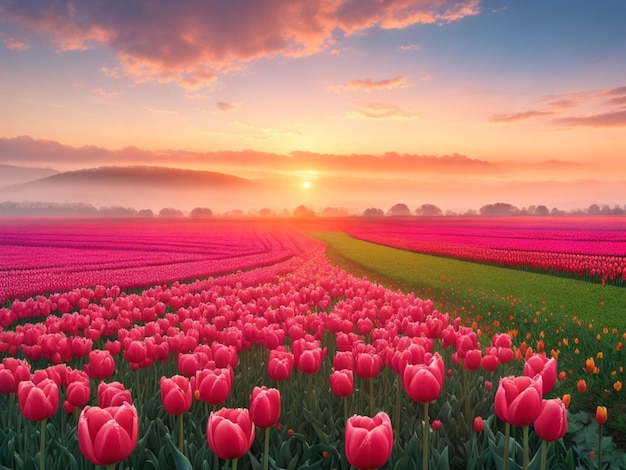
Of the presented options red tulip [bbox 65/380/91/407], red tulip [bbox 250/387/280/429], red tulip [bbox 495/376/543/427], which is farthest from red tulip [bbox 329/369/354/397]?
red tulip [bbox 65/380/91/407]

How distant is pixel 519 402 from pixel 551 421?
146mm

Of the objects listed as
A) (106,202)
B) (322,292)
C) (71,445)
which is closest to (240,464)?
(71,445)

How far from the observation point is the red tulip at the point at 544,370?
9.20ft

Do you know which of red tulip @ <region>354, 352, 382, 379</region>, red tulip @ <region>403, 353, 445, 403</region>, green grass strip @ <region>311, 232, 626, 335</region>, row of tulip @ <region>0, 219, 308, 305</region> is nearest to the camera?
red tulip @ <region>403, 353, 445, 403</region>

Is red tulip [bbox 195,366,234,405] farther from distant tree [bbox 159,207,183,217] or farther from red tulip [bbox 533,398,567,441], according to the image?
distant tree [bbox 159,207,183,217]

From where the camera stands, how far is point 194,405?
3.85m

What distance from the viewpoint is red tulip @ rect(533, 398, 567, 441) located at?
2.15 m

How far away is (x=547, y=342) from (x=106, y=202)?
5096cm

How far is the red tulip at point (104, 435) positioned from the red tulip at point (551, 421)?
1.73m

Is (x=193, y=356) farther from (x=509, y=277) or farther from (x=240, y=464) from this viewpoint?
(x=509, y=277)

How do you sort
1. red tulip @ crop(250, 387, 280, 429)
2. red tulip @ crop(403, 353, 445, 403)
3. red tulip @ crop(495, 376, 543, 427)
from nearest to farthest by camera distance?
red tulip @ crop(495, 376, 543, 427), red tulip @ crop(250, 387, 280, 429), red tulip @ crop(403, 353, 445, 403)

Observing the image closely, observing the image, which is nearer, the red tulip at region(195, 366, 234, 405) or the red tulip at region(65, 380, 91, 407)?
the red tulip at region(195, 366, 234, 405)

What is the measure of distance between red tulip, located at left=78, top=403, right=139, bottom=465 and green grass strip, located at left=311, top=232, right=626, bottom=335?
738cm

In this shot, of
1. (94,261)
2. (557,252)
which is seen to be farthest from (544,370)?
(557,252)
